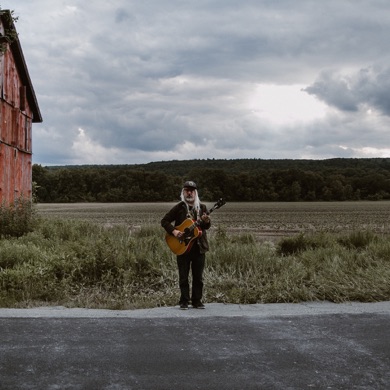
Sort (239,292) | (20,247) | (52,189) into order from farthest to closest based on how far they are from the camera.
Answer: (52,189)
(20,247)
(239,292)

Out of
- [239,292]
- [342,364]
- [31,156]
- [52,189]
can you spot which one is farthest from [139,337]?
[52,189]

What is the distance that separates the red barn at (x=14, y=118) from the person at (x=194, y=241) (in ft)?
38.8

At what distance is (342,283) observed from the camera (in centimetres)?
952

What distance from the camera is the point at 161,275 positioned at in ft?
35.5

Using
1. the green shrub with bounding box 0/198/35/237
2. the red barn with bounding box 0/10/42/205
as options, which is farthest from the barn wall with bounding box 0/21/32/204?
the green shrub with bounding box 0/198/35/237

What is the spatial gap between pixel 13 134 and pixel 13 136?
0.08 meters

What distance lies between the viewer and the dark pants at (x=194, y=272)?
27.1 feet

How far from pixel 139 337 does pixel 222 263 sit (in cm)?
510

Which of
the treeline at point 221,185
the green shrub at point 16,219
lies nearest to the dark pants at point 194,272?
the green shrub at point 16,219

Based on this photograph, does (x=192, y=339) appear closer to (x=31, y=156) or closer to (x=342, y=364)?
(x=342, y=364)

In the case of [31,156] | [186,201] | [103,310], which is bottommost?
[103,310]

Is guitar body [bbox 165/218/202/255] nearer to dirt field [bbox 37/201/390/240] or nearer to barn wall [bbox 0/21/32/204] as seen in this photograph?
dirt field [bbox 37/201/390/240]

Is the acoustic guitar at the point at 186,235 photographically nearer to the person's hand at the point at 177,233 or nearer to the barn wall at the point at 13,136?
the person's hand at the point at 177,233

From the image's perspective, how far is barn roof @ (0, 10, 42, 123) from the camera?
64.0 ft
